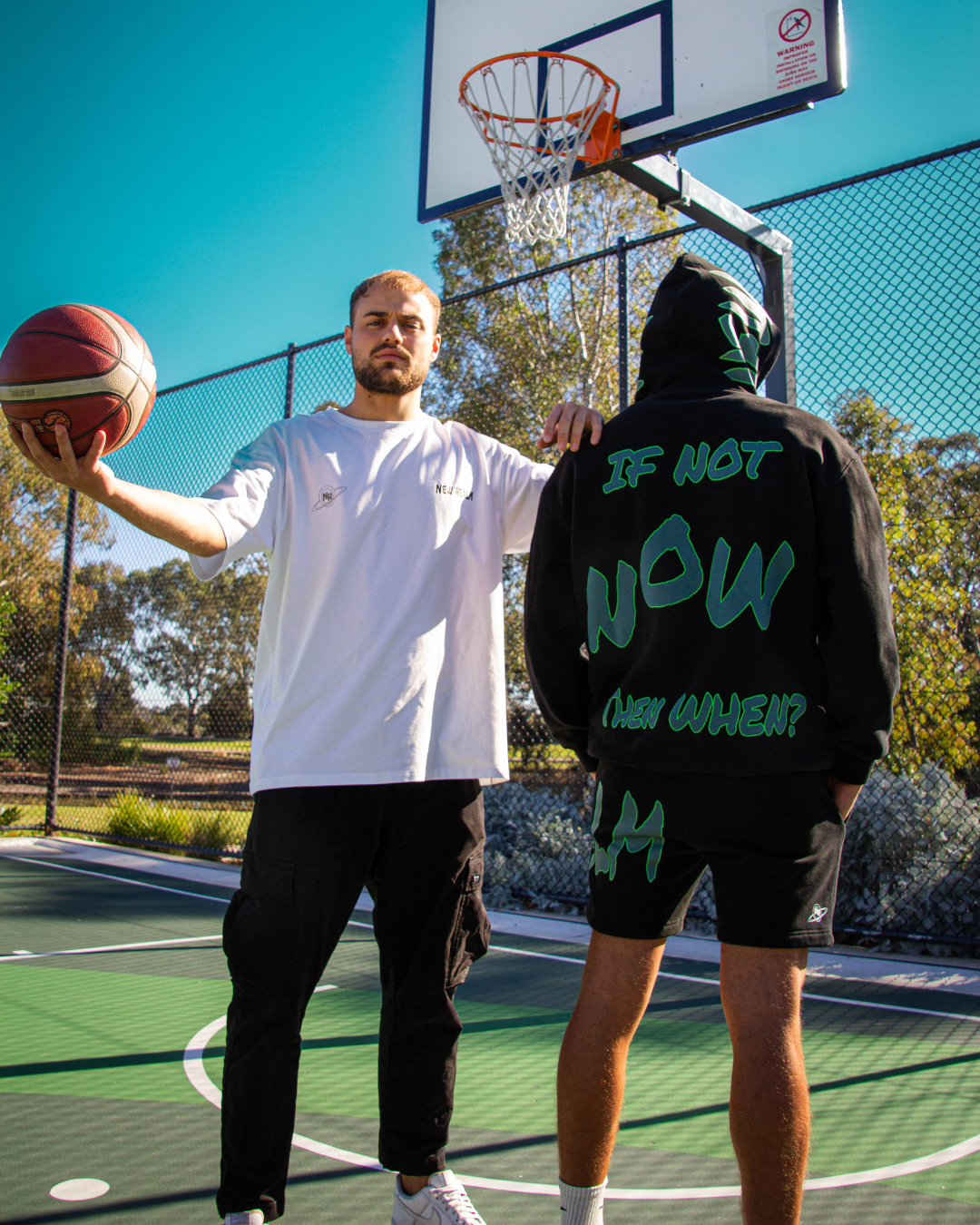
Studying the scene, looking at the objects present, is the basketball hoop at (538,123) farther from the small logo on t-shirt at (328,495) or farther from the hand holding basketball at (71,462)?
the hand holding basketball at (71,462)

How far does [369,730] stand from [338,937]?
39 centimetres

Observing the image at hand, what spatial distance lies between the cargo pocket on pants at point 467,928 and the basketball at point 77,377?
1044 millimetres

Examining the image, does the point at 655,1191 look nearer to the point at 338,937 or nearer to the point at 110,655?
the point at 338,937

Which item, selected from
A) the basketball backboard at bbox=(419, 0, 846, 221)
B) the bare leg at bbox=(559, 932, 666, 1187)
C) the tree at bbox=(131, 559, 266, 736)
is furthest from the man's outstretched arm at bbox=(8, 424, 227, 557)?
the tree at bbox=(131, 559, 266, 736)

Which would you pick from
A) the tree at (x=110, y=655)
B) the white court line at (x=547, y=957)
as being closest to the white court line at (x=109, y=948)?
the white court line at (x=547, y=957)

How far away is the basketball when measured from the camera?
64.9 inches

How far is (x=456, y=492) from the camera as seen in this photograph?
2.00 metres

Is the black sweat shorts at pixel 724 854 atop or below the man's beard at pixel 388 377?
below

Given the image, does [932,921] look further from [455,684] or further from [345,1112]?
[455,684]

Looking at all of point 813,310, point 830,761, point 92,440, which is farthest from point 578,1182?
point 813,310

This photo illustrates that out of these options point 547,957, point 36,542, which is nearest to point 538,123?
point 547,957

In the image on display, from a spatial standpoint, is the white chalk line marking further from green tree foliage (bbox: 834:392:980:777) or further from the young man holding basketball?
green tree foliage (bbox: 834:392:980:777)

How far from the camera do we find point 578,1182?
147cm

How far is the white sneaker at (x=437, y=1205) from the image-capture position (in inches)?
68.5
